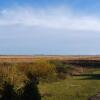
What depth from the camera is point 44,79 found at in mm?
81750

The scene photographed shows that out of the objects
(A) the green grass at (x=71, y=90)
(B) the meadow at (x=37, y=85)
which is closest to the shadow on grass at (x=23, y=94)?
(B) the meadow at (x=37, y=85)


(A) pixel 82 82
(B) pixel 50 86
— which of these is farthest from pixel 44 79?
(A) pixel 82 82

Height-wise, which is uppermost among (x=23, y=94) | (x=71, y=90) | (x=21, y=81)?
(x=21, y=81)

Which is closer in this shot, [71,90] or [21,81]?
[21,81]

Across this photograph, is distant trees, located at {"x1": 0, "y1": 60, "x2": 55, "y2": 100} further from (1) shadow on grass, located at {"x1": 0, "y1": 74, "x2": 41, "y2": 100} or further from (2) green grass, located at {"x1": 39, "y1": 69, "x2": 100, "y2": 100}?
(2) green grass, located at {"x1": 39, "y1": 69, "x2": 100, "y2": 100}

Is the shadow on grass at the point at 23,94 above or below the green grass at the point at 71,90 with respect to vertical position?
above

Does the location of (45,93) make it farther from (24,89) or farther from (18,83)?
(24,89)

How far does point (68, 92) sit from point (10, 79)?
15428mm

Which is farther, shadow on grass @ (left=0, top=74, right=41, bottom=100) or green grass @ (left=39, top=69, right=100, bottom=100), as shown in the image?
green grass @ (left=39, top=69, right=100, bottom=100)

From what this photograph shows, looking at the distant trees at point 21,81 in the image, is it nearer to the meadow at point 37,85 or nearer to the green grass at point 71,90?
the meadow at point 37,85

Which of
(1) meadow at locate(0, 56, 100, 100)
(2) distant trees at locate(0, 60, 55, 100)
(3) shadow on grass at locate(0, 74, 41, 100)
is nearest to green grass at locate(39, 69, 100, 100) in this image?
(1) meadow at locate(0, 56, 100, 100)

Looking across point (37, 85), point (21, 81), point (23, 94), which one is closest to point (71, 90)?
point (37, 85)

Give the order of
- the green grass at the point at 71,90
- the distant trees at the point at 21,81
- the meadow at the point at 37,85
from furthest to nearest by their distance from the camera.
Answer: the green grass at the point at 71,90, the meadow at the point at 37,85, the distant trees at the point at 21,81

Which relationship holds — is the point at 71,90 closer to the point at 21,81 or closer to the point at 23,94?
the point at 21,81
